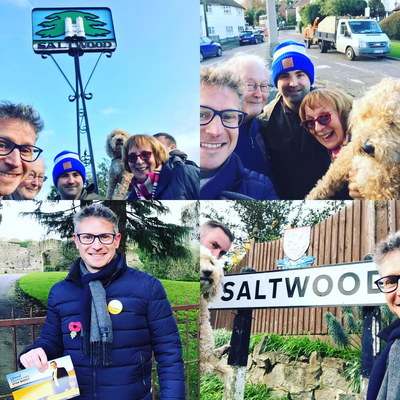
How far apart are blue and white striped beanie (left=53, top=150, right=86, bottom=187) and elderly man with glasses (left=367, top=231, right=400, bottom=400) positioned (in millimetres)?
4094

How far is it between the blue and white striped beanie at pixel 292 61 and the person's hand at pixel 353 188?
1.17 metres

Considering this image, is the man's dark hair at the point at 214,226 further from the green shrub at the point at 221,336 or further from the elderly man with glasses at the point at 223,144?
the green shrub at the point at 221,336

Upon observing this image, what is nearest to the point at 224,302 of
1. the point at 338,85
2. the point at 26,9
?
the point at 338,85

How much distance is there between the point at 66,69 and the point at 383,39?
3748mm

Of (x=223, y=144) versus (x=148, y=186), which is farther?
(x=148, y=186)

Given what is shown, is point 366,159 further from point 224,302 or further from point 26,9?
point 26,9

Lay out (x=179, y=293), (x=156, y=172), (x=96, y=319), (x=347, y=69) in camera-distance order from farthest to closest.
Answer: (x=179, y=293), (x=156, y=172), (x=347, y=69), (x=96, y=319)

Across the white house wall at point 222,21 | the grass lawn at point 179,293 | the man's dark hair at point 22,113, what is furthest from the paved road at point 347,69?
A: the grass lawn at point 179,293

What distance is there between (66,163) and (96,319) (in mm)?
3167

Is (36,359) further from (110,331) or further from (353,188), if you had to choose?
(353,188)

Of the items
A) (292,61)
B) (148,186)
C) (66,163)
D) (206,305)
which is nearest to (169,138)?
(148,186)

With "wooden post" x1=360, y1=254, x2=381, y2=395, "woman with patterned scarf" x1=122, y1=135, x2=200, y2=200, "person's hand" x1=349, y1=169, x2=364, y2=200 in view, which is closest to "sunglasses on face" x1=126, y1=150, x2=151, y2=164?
"woman with patterned scarf" x1=122, y1=135, x2=200, y2=200

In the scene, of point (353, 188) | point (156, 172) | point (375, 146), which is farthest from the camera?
point (156, 172)

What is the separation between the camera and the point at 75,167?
6.70 meters
